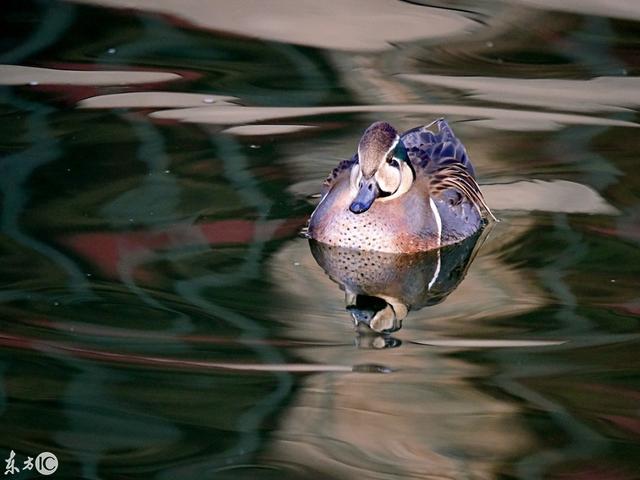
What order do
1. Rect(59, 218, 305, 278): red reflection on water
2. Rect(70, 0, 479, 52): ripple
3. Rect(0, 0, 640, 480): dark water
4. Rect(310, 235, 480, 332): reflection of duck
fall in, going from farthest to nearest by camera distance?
Rect(70, 0, 479, 52): ripple, Rect(59, 218, 305, 278): red reflection on water, Rect(310, 235, 480, 332): reflection of duck, Rect(0, 0, 640, 480): dark water

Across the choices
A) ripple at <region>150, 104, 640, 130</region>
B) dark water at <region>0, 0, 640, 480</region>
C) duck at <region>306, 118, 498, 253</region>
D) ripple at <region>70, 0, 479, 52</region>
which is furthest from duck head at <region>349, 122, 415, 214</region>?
ripple at <region>70, 0, 479, 52</region>

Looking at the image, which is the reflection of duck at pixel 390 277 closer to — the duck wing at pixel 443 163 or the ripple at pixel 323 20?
the duck wing at pixel 443 163

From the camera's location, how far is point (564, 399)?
237 inches

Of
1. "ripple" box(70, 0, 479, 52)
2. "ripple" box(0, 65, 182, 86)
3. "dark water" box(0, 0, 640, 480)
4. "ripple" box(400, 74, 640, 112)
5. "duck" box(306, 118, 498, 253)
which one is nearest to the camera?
"dark water" box(0, 0, 640, 480)

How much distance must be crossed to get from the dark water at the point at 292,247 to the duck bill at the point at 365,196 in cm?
39

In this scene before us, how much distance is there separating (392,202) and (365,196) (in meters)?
0.38

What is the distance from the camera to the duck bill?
7.54 metres

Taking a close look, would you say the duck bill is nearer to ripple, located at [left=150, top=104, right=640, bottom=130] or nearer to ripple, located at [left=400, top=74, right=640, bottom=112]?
ripple, located at [left=150, top=104, right=640, bottom=130]

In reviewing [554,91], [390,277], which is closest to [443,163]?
[390,277]

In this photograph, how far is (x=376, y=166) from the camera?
7.64 meters

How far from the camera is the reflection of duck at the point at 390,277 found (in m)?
7.10

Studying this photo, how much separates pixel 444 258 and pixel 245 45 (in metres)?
4.12

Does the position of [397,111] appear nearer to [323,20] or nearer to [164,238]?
[323,20]

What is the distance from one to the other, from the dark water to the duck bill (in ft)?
1.27
